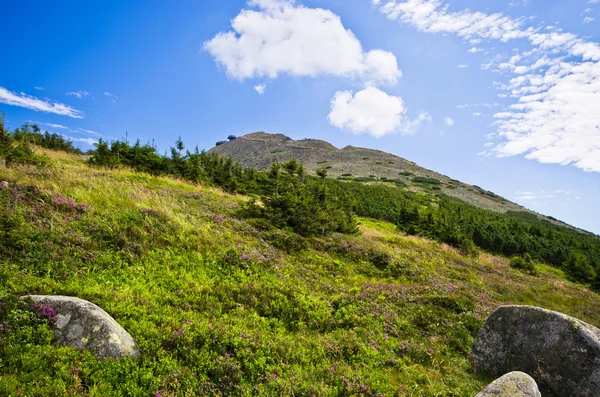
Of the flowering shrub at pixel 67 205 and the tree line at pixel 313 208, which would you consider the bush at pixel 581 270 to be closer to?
the tree line at pixel 313 208

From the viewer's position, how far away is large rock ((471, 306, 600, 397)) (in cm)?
609

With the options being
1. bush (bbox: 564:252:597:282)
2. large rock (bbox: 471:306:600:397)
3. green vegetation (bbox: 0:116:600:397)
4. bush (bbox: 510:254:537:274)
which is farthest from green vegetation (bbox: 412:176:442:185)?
large rock (bbox: 471:306:600:397)

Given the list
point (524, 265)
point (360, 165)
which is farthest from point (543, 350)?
point (360, 165)

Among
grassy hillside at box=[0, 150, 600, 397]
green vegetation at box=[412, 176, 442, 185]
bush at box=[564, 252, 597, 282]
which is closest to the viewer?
grassy hillside at box=[0, 150, 600, 397]

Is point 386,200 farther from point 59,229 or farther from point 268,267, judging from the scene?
point 59,229

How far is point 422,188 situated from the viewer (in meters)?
84.7

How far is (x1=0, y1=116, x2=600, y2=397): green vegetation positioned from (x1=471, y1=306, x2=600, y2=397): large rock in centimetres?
81

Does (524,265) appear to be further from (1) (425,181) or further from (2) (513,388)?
(1) (425,181)

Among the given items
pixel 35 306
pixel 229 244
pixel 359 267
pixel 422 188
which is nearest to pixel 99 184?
pixel 229 244

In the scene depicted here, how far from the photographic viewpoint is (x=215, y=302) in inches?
310

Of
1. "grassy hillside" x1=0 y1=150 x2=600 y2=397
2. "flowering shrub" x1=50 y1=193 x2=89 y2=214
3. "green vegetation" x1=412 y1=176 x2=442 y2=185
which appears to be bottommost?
"grassy hillside" x1=0 y1=150 x2=600 y2=397


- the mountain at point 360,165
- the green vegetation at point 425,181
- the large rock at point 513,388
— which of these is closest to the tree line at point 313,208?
the large rock at point 513,388

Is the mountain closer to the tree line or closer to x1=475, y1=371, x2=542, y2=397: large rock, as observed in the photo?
the tree line

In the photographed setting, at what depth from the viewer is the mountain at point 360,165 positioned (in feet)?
286
